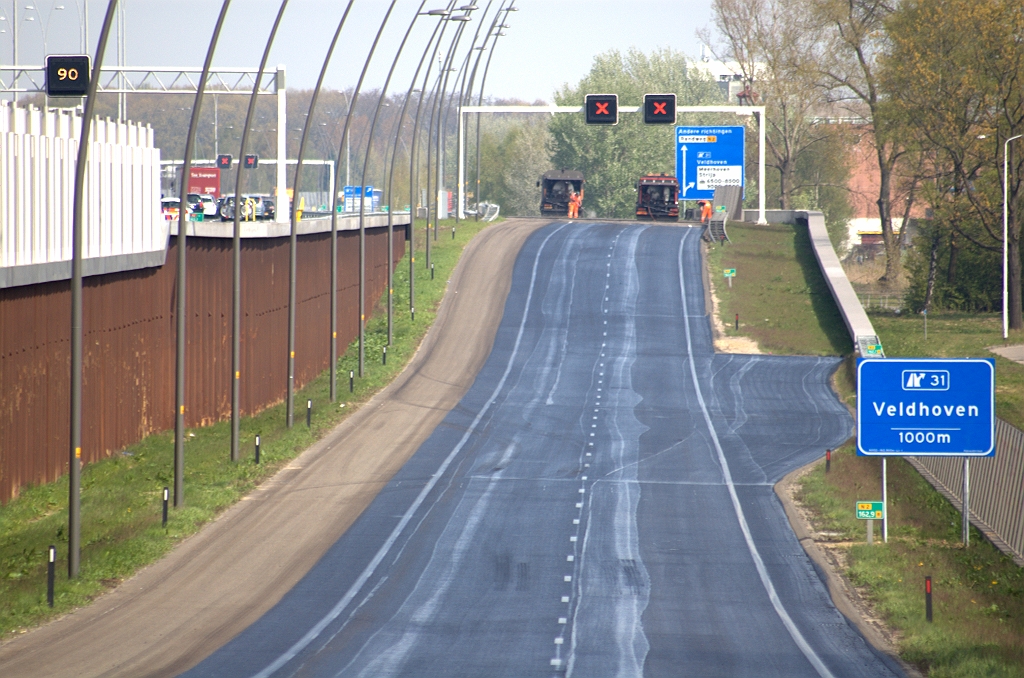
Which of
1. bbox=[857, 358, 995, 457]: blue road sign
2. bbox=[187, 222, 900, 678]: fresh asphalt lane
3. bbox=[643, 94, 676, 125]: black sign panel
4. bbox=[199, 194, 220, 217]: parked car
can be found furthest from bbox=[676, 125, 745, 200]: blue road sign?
bbox=[857, 358, 995, 457]: blue road sign

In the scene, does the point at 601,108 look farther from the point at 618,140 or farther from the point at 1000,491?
the point at 618,140

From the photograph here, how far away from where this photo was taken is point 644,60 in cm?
11244

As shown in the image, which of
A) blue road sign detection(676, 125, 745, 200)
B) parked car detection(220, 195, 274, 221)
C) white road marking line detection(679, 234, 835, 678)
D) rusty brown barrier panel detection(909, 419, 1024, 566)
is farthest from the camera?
blue road sign detection(676, 125, 745, 200)

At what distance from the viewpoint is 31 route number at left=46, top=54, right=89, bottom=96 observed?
17016 millimetres

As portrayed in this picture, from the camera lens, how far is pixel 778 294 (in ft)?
168

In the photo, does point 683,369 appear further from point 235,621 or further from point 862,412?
point 235,621

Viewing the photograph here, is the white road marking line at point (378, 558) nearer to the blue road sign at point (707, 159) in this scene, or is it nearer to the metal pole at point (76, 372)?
the metal pole at point (76, 372)

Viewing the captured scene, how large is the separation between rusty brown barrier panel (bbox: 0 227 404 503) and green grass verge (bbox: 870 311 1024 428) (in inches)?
871

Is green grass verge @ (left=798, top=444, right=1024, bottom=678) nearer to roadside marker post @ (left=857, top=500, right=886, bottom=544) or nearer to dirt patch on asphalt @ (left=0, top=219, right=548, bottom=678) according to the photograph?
roadside marker post @ (left=857, top=500, right=886, bottom=544)

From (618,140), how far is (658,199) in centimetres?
2693

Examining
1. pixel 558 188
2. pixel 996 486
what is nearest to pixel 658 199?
pixel 558 188

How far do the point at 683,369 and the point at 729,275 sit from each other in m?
13.2

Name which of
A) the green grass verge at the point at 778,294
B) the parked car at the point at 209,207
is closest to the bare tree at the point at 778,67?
the green grass verge at the point at 778,294

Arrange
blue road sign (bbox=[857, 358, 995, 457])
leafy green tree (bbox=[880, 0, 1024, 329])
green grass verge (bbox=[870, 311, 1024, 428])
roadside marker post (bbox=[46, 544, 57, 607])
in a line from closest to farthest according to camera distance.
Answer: roadside marker post (bbox=[46, 544, 57, 607]), blue road sign (bbox=[857, 358, 995, 457]), green grass verge (bbox=[870, 311, 1024, 428]), leafy green tree (bbox=[880, 0, 1024, 329])
